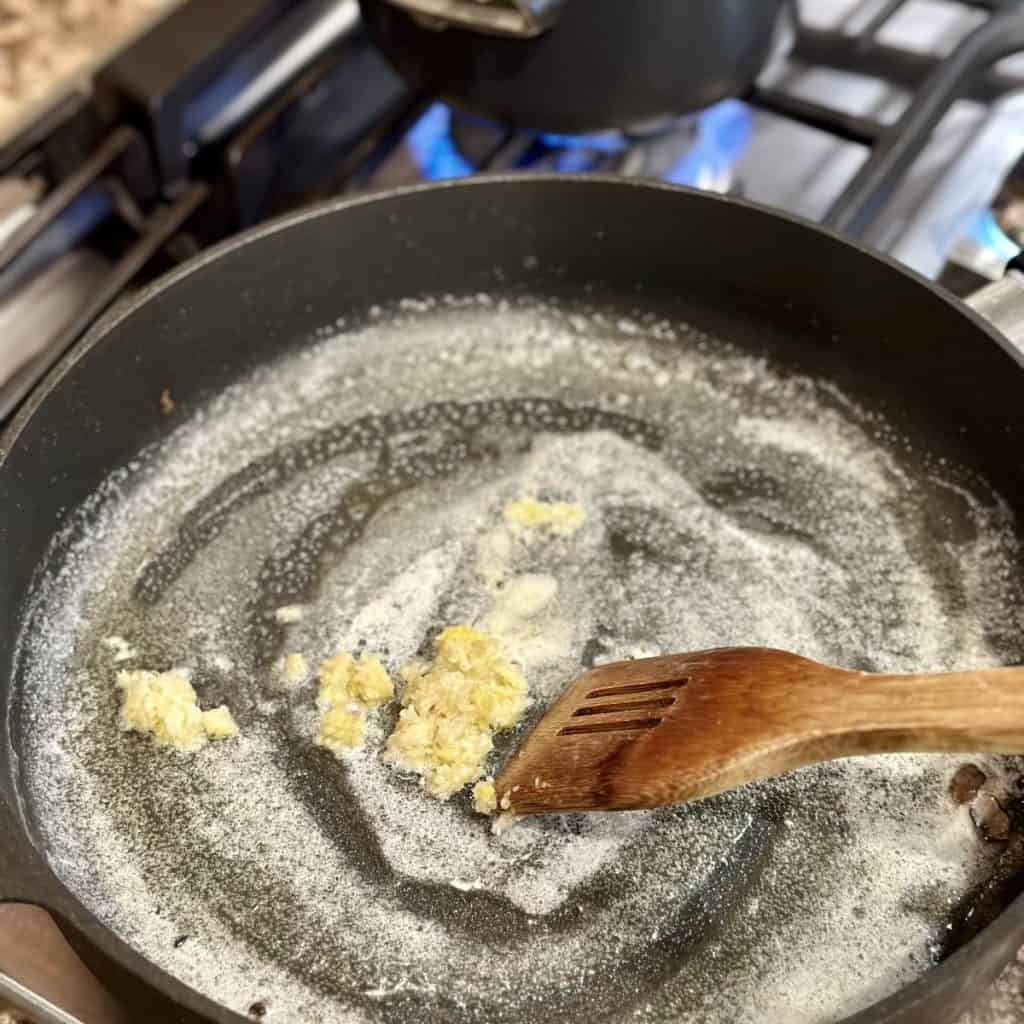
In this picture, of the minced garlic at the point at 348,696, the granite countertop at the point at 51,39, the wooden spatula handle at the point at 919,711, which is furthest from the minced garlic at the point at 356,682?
the granite countertop at the point at 51,39

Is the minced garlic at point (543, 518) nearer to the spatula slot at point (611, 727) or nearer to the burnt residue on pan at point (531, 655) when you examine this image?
the burnt residue on pan at point (531, 655)

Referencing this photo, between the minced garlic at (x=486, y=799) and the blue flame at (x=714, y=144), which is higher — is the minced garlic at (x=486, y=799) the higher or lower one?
the lower one

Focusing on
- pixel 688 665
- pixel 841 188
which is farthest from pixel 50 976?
pixel 841 188

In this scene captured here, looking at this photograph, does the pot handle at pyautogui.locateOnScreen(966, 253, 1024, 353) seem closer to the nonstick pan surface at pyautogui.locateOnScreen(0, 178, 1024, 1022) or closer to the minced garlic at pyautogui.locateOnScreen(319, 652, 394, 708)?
the nonstick pan surface at pyautogui.locateOnScreen(0, 178, 1024, 1022)

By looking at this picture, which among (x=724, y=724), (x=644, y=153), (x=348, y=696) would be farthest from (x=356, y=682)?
(x=644, y=153)

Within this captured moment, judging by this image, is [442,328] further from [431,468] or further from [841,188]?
[841,188]

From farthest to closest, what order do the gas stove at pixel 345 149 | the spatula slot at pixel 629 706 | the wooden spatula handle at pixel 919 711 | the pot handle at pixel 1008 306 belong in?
the gas stove at pixel 345 149, the pot handle at pixel 1008 306, the spatula slot at pixel 629 706, the wooden spatula handle at pixel 919 711

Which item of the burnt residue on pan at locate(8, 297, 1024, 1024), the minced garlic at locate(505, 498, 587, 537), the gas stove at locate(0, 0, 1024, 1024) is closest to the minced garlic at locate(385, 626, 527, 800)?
the burnt residue on pan at locate(8, 297, 1024, 1024)
